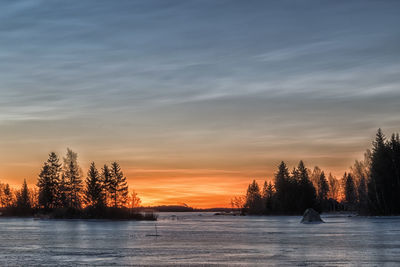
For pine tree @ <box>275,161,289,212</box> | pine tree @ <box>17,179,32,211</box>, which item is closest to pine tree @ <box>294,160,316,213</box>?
pine tree @ <box>275,161,289,212</box>

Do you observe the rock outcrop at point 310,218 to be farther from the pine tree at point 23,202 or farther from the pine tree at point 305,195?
the pine tree at point 23,202

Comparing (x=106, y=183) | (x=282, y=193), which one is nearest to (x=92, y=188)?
A: (x=106, y=183)

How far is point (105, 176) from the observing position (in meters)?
162

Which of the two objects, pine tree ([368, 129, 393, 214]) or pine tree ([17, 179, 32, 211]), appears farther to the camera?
pine tree ([17, 179, 32, 211])

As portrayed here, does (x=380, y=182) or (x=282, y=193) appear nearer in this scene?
(x=380, y=182)

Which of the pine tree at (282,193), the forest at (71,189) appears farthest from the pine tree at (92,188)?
the pine tree at (282,193)

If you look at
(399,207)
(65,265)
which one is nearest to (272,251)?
(65,265)

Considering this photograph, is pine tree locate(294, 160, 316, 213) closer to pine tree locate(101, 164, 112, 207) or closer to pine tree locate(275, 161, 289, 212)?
pine tree locate(275, 161, 289, 212)

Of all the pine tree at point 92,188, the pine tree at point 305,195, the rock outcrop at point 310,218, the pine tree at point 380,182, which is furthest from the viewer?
the pine tree at point 305,195

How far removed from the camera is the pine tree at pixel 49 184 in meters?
159

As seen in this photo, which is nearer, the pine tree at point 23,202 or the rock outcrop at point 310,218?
the rock outcrop at point 310,218

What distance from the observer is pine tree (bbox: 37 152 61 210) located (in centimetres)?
15925

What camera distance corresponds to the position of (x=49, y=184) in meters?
160

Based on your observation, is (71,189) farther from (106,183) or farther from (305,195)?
(305,195)
